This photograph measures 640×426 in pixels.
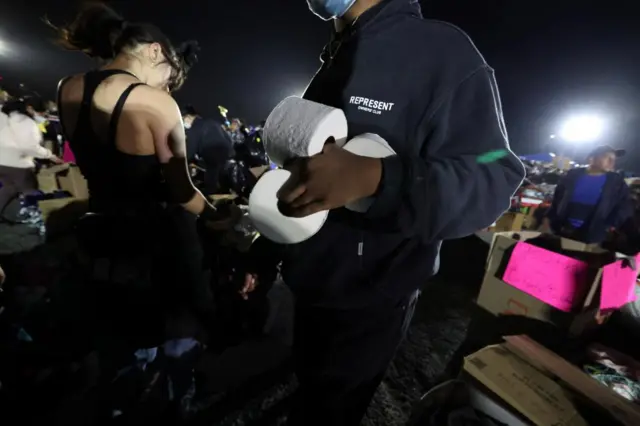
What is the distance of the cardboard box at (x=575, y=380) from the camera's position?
1.45m

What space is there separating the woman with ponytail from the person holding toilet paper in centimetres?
74

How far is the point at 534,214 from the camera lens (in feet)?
17.1

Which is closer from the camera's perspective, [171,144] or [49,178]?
[171,144]

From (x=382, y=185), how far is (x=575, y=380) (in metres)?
1.86

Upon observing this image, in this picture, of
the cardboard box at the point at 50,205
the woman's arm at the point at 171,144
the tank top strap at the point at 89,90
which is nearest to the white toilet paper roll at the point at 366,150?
the woman's arm at the point at 171,144

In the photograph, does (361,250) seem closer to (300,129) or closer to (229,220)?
(300,129)

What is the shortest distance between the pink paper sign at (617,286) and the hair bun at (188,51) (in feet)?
10.5

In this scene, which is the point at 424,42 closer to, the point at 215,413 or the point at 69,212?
the point at 215,413

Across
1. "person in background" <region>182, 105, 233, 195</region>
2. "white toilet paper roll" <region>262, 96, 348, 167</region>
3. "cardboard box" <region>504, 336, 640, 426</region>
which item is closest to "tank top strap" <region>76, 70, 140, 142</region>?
"white toilet paper roll" <region>262, 96, 348, 167</region>

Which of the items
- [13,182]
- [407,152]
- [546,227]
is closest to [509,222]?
[546,227]

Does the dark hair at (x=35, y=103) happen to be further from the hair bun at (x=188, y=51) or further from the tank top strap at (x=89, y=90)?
the tank top strap at (x=89, y=90)

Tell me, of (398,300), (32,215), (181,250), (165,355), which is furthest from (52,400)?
(32,215)

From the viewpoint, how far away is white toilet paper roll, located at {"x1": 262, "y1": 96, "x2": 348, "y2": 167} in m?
0.62

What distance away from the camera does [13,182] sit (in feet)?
14.1
